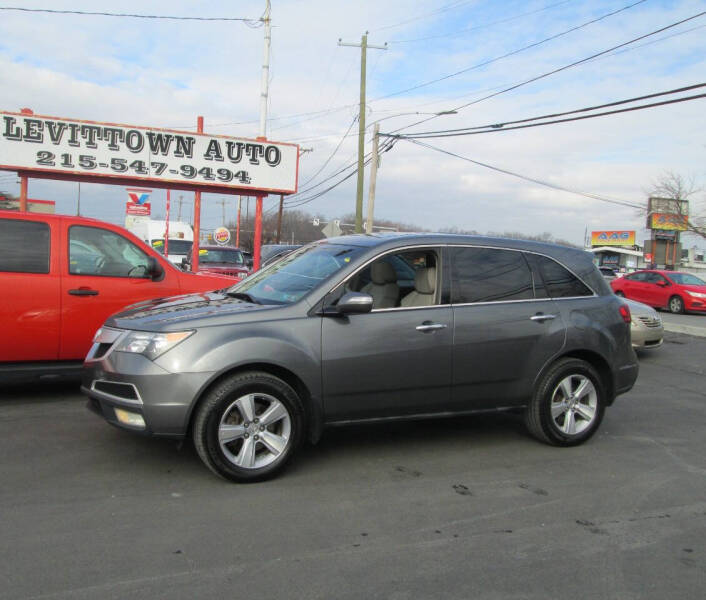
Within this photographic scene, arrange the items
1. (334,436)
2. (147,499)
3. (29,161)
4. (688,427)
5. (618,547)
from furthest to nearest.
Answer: (29,161), (688,427), (334,436), (147,499), (618,547)

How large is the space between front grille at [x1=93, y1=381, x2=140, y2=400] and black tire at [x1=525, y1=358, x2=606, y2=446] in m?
3.15

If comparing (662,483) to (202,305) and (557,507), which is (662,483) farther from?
(202,305)

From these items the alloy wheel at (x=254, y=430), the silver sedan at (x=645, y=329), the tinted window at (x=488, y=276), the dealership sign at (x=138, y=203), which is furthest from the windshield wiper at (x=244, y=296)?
the dealership sign at (x=138, y=203)

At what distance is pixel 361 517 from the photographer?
157 inches

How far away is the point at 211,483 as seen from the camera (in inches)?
174

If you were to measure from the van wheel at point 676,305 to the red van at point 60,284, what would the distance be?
778 inches

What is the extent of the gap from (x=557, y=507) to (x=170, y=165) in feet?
31.6

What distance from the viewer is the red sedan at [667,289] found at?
21422 millimetres

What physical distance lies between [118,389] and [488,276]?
118 inches

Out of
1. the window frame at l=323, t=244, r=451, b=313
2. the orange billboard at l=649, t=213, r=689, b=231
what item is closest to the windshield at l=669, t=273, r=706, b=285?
the window frame at l=323, t=244, r=451, b=313

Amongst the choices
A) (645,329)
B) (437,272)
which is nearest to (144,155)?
(437,272)

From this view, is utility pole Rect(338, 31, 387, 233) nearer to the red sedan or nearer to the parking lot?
the red sedan

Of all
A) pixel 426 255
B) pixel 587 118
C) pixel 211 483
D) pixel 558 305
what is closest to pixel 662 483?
pixel 558 305

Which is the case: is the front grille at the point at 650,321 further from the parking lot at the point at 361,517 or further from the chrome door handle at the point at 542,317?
the chrome door handle at the point at 542,317
